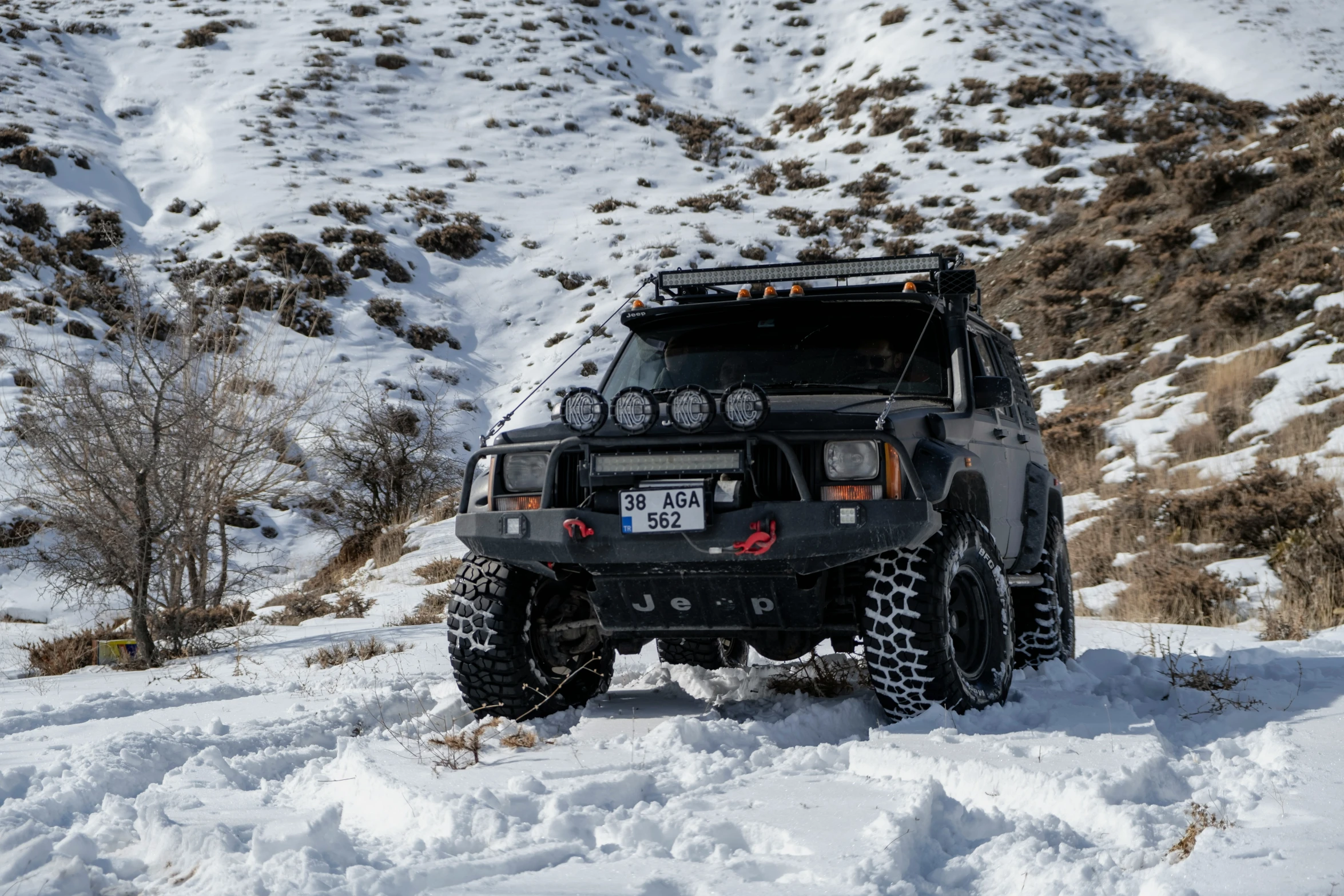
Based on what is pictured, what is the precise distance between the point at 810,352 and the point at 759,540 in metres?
1.47

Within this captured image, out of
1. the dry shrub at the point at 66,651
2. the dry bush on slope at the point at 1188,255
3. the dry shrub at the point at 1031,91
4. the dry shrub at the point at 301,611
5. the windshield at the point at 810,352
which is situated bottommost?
the dry shrub at the point at 66,651

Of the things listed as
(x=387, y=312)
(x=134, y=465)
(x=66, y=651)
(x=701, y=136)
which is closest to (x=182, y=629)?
(x=66, y=651)

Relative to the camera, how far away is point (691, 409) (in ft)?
14.1

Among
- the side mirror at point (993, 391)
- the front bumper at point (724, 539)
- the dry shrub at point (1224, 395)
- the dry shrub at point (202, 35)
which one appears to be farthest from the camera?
the dry shrub at point (202, 35)

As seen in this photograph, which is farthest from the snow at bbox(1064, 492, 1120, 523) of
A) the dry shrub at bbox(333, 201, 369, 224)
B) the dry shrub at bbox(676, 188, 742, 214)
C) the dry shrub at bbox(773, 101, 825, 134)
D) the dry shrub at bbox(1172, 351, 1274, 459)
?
the dry shrub at bbox(773, 101, 825, 134)

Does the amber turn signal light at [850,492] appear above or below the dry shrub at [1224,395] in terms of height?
below

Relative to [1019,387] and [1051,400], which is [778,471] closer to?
[1019,387]

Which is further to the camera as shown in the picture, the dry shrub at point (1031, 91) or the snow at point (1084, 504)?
the dry shrub at point (1031, 91)

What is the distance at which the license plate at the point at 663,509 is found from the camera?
4242 millimetres

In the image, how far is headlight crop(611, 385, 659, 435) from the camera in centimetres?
437

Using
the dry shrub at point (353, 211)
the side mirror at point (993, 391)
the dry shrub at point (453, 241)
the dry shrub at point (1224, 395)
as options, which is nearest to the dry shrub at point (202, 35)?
the dry shrub at point (353, 211)

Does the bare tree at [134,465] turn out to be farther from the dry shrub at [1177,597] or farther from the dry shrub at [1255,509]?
the dry shrub at [1255,509]

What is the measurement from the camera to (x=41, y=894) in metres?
2.62

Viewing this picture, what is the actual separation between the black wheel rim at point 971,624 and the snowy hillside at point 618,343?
1.22 feet
